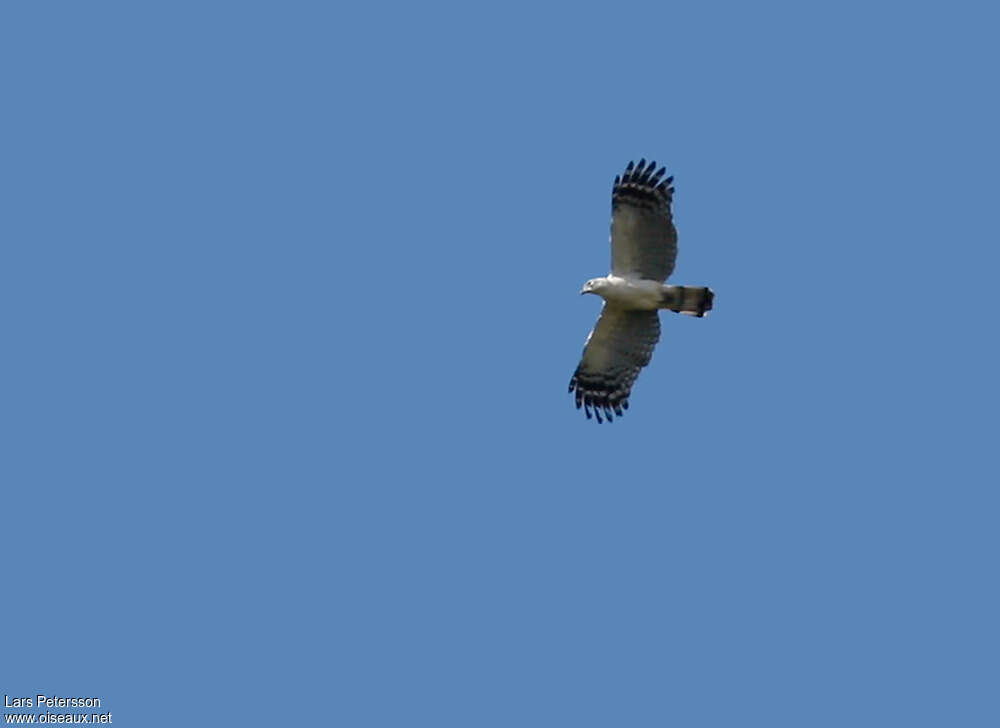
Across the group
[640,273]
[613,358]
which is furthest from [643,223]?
[613,358]

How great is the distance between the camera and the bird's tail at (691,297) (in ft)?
97.1

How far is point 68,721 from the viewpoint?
89.5 ft

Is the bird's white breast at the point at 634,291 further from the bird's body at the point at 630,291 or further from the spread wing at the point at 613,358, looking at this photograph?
the spread wing at the point at 613,358

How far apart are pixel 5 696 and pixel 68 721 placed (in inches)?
45.1

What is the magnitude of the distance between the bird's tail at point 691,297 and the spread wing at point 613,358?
0.59 metres

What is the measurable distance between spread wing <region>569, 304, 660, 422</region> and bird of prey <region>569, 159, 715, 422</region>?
1 centimetres

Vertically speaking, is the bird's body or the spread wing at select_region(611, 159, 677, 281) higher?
the spread wing at select_region(611, 159, 677, 281)

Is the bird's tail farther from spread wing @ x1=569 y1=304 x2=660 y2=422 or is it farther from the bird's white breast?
spread wing @ x1=569 y1=304 x2=660 y2=422

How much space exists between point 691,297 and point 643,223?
3.74 ft

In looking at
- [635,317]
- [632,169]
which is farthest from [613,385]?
[632,169]

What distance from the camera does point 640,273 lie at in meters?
29.8

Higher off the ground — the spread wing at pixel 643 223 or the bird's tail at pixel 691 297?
the spread wing at pixel 643 223

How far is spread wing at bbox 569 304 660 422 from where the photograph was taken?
3022 centimetres

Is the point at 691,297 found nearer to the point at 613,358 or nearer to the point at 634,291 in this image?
the point at 634,291
